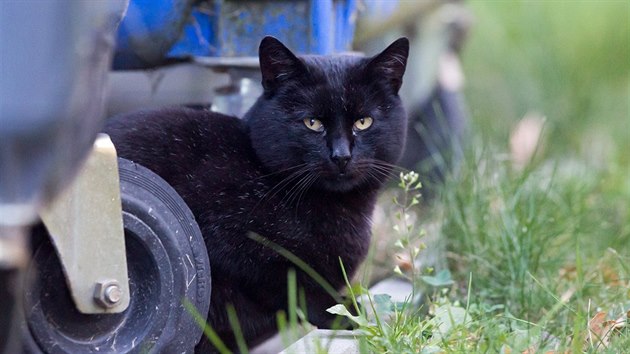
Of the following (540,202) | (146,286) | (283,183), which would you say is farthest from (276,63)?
(540,202)

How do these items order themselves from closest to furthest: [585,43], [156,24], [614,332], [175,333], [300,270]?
1. [175,333]
2. [614,332]
3. [300,270]
4. [156,24]
5. [585,43]

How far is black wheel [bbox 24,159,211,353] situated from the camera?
4.96 ft

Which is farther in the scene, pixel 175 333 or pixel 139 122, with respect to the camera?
pixel 139 122

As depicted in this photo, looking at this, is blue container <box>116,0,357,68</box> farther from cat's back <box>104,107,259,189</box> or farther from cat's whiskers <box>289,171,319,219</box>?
cat's whiskers <box>289,171,319,219</box>

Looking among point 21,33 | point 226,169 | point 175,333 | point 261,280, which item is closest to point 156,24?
point 226,169

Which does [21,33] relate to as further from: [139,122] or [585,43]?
[585,43]

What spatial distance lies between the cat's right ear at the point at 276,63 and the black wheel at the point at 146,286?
0.45 meters

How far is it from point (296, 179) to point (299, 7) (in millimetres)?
509

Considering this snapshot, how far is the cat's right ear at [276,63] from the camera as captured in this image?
6.45ft

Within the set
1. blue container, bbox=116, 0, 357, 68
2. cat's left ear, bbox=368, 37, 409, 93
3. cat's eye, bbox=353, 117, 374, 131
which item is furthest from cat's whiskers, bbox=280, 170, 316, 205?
blue container, bbox=116, 0, 357, 68

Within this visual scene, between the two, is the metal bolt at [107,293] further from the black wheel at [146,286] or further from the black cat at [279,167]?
the black cat at [279,167]

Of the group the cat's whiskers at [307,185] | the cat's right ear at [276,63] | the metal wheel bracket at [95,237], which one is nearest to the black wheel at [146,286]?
the metal wheel bracket at [95,237]

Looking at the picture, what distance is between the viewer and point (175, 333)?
164 centimetres

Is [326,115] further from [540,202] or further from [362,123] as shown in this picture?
[540,202]
